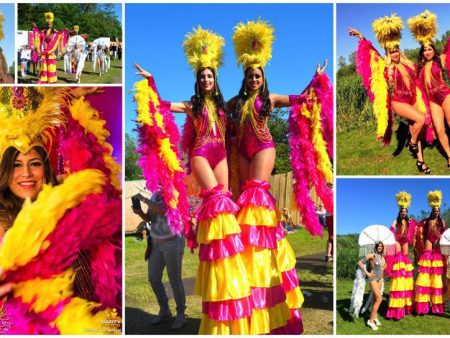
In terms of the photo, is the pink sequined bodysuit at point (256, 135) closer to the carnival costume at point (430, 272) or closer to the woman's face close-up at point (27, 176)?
the woman's face close-up at point (27, 176)

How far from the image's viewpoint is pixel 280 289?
159 inches

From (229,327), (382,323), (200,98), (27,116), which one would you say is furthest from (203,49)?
(382,323)

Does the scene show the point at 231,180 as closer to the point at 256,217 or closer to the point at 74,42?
the point at 256,217

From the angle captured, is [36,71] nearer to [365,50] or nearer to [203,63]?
[203,63]

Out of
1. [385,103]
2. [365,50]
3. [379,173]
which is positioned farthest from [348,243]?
[365,50]

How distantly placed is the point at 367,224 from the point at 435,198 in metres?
0.66

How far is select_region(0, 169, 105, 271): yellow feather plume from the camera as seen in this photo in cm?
434

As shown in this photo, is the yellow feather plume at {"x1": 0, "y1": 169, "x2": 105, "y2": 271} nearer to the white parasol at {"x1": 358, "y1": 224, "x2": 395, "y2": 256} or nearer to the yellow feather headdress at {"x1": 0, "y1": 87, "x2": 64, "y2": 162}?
the yellow feather headdress at {"x1": 0, "y1": 87, "x2": 64, "y2": 162}

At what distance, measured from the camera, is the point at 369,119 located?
15.4 feet

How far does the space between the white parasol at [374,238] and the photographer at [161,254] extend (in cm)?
166

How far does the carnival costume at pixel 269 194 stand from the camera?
13.0 ft

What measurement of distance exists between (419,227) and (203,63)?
8.56ft

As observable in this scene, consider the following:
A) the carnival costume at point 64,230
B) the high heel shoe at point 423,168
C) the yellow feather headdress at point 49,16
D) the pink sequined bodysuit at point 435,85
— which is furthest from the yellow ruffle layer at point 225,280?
the yellow feather headdress at point 49,16

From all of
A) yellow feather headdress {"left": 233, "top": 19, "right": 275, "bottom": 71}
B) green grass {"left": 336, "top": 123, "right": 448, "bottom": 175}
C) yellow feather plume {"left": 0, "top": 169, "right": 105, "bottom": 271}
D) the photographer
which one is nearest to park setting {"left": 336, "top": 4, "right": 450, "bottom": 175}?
green grass {"left": 336, "top": 123, "right": 448, "bottom": 175}
